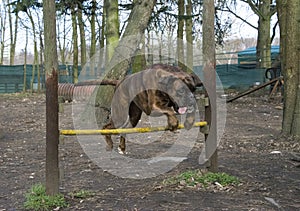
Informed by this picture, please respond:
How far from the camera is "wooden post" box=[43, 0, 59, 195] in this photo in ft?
13.4

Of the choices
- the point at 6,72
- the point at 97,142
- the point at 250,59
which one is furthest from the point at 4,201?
the point at 250,59

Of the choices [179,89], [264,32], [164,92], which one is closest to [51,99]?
[164,92]

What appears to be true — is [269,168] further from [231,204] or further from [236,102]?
[236,102]

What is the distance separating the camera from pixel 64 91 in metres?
5.59

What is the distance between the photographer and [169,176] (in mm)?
5148

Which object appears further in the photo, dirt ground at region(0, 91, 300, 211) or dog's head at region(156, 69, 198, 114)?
dirt ground at region(0, 91, 300, 211)

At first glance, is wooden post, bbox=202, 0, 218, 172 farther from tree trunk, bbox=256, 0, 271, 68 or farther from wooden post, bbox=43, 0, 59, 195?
tree trunk, bbox=256, 0, 271, 68

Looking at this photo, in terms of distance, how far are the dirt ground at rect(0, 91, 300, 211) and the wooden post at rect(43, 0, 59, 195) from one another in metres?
0.28

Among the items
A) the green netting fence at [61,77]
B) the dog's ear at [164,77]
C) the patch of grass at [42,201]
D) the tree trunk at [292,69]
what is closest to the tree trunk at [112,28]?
the tree trunk at [292,69]

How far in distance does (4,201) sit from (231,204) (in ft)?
6.86

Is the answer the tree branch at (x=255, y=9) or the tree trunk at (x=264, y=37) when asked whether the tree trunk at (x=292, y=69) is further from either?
the tree trunk at (x=264, y=37)

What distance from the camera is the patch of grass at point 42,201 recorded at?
397cm

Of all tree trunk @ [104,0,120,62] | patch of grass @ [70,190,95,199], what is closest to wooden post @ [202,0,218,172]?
patch of grass @ [70,190,95,199]

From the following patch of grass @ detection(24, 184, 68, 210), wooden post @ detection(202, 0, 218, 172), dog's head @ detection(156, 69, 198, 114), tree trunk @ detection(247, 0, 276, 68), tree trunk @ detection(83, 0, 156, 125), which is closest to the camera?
dog's head @ detection(156, 69, 198, 114)
